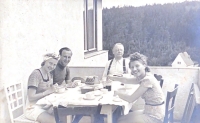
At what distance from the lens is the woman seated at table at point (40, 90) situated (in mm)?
2367

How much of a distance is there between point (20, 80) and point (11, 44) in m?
0.46

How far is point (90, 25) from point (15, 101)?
3879 millimetres

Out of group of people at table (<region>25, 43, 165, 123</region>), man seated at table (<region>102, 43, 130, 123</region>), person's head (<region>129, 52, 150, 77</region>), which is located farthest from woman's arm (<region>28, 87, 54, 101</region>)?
man seated at table (<region>102, 43, 130, 123</region>)

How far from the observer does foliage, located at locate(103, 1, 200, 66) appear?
5.09 meters

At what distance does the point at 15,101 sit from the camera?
2.68 metres

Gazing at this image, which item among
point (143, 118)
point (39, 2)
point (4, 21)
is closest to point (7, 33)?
point (4, 21)

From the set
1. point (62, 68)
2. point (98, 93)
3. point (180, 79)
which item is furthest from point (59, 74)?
point (180, 79)

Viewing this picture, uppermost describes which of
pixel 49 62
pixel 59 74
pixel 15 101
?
pixel 49 62

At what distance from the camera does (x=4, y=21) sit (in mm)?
2555

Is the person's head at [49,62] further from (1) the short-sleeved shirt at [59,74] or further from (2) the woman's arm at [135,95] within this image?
(2) the woman's arm at [135,95]

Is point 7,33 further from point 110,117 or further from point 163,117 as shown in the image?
point 163,117

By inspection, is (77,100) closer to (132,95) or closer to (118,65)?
(132,95)

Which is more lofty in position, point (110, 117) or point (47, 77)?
point (47, 77)

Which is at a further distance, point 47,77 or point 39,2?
point 39,2
